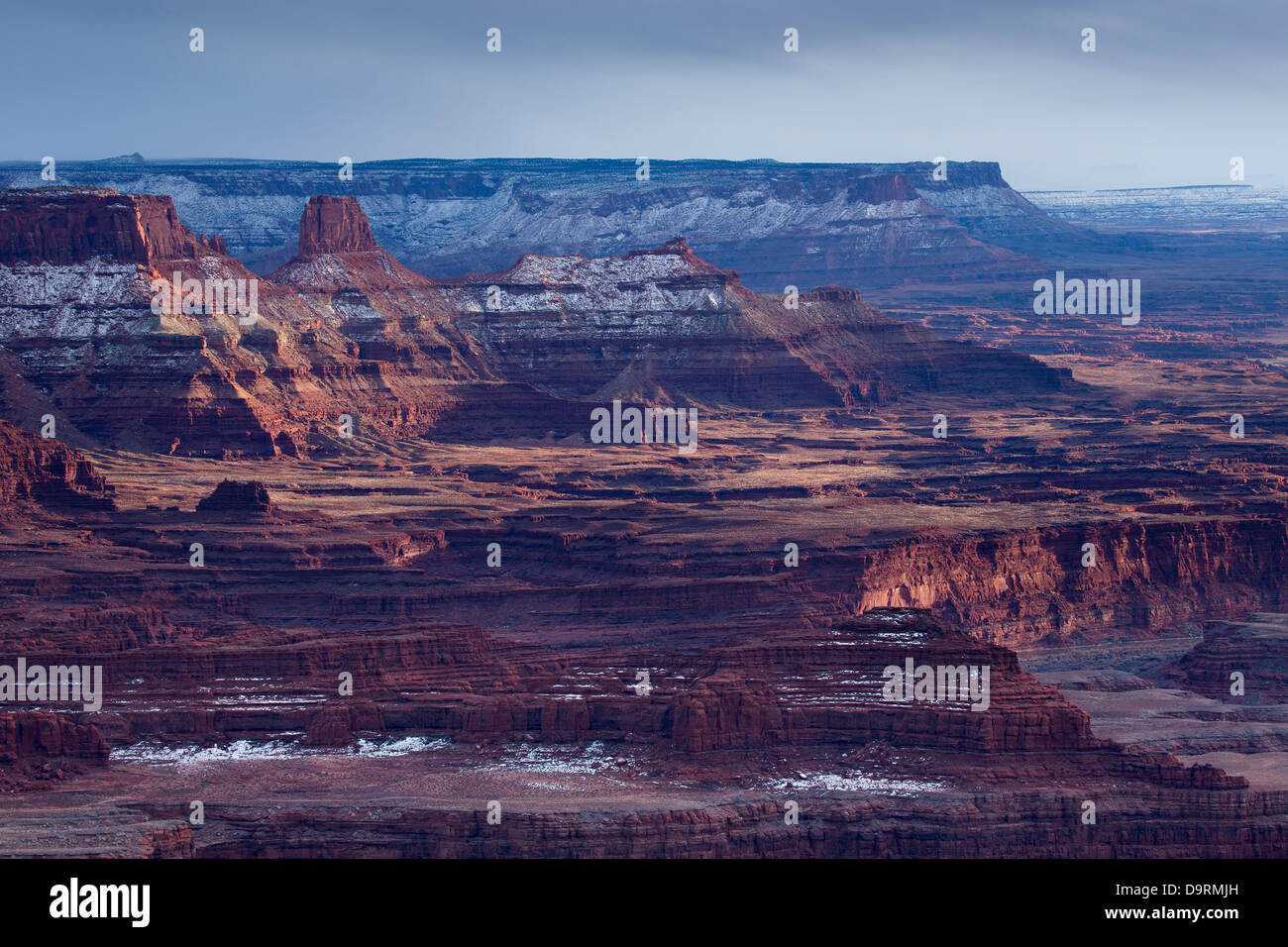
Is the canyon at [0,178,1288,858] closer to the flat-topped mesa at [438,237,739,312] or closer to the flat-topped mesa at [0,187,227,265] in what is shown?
the flat-topped mesa at [0,187,227,265]

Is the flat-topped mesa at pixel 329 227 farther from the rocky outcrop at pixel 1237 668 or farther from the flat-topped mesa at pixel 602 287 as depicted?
the rocky outcrop at pixel 1237 668

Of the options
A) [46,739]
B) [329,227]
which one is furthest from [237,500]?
[329,227]

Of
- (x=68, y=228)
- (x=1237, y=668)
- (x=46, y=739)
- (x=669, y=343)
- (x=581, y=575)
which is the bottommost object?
(x=1237, y=668)

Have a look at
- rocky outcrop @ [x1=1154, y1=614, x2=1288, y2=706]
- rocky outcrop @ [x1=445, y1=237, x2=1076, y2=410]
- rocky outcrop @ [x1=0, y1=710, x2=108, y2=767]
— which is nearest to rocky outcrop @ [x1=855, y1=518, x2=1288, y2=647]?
rocky outcrop @ [x1=1154, y1=614, x2=1288, y2=706]

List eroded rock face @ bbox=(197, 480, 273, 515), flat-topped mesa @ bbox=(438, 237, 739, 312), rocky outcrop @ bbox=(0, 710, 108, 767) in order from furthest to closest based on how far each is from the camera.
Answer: flat-topped mesa @ bbox=(438, 237, 739, 312) < eroded rock face @ bbox=(197, 480, 273, 515) < rocky outcrop @ bbox=(0, 710, 108, 767)

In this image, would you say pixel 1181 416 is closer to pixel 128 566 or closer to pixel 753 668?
pixel 128 566

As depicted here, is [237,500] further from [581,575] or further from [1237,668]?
[1237,668]

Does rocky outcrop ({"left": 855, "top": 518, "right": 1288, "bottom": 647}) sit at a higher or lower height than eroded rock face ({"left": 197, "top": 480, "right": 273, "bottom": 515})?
lower
